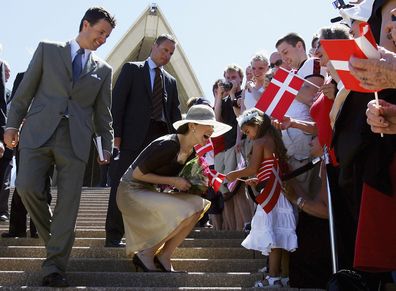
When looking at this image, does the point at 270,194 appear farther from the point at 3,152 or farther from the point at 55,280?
the point at 3,152

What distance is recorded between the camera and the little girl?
5207 mm

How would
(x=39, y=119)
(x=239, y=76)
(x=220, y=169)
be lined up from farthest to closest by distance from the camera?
(x=239, y=76) → (x=220, y=169) → (x=39, y=119)

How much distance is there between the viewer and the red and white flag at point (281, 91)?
5441 mm

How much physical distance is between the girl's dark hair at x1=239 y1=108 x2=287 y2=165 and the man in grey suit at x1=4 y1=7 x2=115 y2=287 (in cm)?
Result: 107

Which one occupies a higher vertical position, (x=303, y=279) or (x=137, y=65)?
(x=137, y=65)

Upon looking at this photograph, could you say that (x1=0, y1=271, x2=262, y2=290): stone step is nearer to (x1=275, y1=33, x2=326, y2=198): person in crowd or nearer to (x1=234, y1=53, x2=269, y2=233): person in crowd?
(x1=275, y1=33, x2=326, y2=198): person in crowd

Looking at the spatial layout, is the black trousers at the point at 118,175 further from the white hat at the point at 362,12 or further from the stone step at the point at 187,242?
the white hat at the point at 362,12

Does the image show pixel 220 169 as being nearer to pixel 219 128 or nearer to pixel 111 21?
pixel 219 128

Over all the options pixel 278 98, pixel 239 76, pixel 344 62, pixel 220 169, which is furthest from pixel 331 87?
pixel 239 76

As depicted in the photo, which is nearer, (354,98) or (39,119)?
(354,98)

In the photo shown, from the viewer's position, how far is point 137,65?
7137mm

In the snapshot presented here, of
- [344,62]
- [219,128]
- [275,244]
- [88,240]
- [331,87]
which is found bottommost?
[88,240]

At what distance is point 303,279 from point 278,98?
4.27 ft

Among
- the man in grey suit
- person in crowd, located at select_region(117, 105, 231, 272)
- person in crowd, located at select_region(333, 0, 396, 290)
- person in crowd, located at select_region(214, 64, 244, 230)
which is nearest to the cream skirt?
person in crowd, located at select_region(117, 105, 231, 272)
